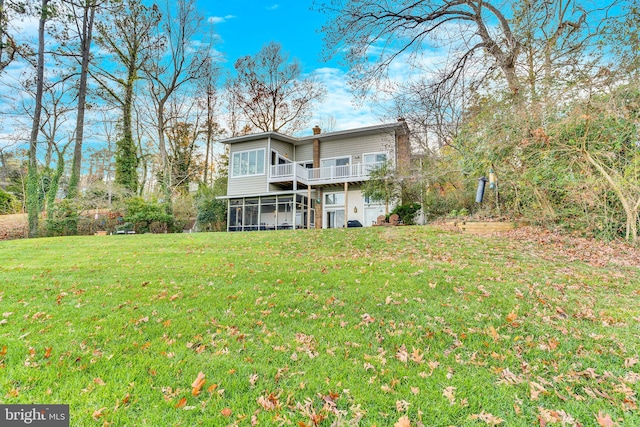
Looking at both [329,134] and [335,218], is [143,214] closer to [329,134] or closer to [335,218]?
[335,218]

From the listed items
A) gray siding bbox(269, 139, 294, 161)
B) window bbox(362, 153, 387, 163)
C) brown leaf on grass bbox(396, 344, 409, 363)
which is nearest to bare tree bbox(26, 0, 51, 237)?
gray siding bbox(269, 139, 294, 161)

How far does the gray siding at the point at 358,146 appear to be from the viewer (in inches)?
655

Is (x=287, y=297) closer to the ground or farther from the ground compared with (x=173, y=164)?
closer to the ground

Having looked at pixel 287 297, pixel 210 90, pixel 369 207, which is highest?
pixel 210 90

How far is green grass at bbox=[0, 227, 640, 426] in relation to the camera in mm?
2453

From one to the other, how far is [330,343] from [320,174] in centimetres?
1481

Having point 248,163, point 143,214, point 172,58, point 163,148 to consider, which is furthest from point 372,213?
point 172,58

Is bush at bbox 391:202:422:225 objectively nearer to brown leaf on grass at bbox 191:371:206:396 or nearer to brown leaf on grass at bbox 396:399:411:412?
brown leaf on grass at bbox 396:399:411:412

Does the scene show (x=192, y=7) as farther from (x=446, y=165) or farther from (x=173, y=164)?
(x=446, y=165)

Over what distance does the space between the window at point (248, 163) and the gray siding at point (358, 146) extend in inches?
145

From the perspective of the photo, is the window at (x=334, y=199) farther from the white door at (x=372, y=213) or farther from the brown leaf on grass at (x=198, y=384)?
the brown leaf on grass at (x=198, y=384)

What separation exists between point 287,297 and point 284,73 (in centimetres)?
2417

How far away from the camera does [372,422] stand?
90.0 inches

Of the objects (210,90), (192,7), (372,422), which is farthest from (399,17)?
(210,90)
